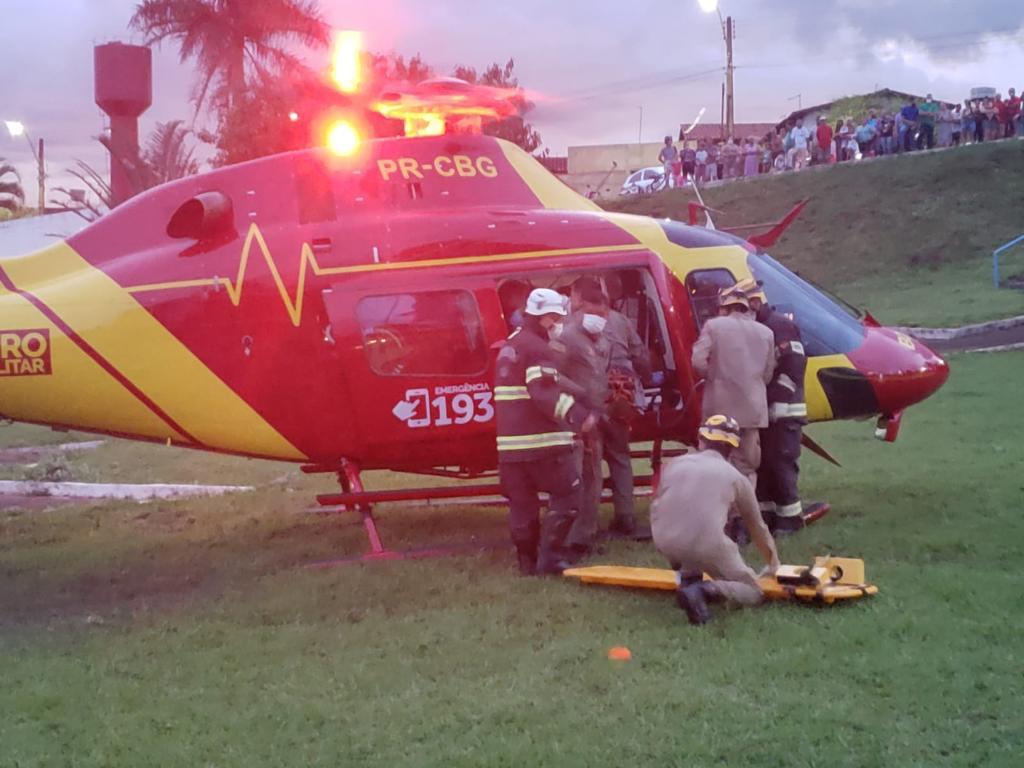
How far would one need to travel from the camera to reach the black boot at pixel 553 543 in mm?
7543

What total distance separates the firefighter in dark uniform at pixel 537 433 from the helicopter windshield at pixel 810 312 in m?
2.35

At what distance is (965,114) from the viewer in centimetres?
3441

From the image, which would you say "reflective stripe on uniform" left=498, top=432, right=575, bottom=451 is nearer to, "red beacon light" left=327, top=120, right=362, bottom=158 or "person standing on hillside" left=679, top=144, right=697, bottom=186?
"red beacon light" left=327, top=120, right=362, bottom=158

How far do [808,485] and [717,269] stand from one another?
98.0 inches

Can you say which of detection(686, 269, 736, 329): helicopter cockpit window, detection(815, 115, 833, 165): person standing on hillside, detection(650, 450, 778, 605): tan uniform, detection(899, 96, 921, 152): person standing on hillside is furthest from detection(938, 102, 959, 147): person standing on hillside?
detection(650, 450, 778, 605): tan uniform

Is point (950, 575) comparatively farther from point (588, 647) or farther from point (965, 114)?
point (965, 114)

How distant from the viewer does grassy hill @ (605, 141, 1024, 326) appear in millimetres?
27139

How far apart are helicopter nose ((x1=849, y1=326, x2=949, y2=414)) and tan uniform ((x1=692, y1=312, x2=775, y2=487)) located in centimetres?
134

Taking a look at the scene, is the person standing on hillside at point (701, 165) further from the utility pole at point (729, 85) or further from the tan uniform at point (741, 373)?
the tan uniform at point (741, 373)

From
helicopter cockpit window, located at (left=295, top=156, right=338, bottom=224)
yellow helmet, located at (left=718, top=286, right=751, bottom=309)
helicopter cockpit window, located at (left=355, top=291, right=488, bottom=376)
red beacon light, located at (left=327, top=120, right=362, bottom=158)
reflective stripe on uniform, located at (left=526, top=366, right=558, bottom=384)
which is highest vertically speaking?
red beacon light, located at (left=327, top=120, right=362, bottom=158)

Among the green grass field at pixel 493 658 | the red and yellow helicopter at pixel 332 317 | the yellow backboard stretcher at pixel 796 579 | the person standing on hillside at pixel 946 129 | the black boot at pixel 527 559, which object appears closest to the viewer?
the green grass field at pixel 493 658

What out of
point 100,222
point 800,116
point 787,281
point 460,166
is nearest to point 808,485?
point 787,281

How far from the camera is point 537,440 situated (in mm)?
7348

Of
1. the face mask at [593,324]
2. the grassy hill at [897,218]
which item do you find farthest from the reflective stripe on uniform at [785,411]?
the grassy hill at [897,218]
